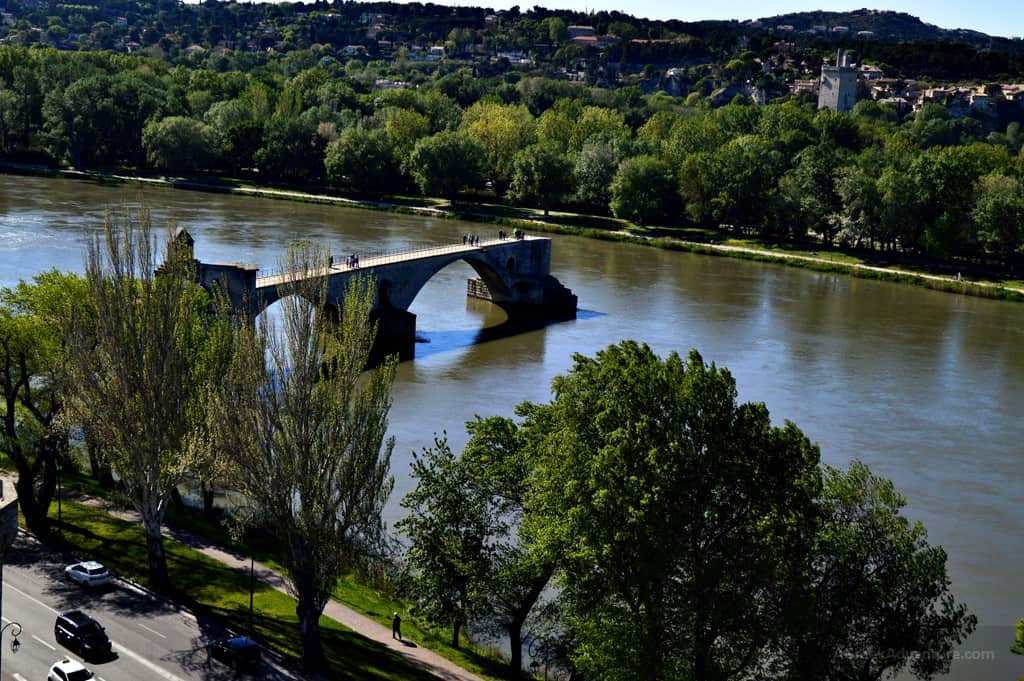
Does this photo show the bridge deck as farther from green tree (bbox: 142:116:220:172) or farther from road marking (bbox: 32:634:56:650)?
green tree (bbox: 142:116:220:172)

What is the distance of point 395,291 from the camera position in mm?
61219

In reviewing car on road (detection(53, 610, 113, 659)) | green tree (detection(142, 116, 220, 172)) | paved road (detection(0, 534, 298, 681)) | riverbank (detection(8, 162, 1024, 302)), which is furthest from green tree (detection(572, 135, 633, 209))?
car on road (detection(53, 610, 113, 659))

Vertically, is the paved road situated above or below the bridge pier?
below

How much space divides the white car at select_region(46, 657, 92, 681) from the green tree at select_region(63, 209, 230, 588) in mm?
5224

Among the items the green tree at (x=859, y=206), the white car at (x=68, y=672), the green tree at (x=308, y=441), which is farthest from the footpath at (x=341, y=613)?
the green tree at (x=859, y=206)

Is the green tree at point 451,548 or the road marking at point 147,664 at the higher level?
the green tree at point 451,548

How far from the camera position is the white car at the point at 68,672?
22.2m

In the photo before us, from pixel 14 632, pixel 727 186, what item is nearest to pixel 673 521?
pixel 14 632

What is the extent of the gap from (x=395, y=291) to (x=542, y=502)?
37.2 m

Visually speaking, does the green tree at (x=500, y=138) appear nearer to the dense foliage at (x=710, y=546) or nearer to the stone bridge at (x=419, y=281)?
the stone bridge at (x=419, y=281)

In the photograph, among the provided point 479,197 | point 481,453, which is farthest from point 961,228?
point 481,453

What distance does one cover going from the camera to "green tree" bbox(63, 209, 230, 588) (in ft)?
89.6

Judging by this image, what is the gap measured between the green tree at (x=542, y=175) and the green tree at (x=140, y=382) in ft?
260

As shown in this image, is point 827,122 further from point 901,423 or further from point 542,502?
point 542,502
